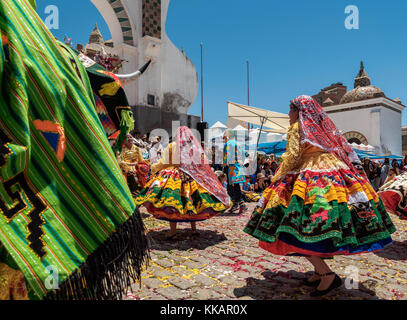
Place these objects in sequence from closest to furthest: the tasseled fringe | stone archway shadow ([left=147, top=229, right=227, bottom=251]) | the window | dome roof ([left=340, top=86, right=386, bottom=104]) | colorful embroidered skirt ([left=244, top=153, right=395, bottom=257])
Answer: the tasseled fringe
colorful embroidered skirt ([left=244, top=153, right=395, bottom=257])
stone archway shadow ([left=147, top=229, right=227, bottom=251])
the window
dome roof ([left=340, top=86, right=386, bottom=104])

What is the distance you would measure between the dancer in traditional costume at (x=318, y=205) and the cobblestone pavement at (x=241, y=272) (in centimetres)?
44

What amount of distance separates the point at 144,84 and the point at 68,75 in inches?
615

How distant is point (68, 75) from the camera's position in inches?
51.3

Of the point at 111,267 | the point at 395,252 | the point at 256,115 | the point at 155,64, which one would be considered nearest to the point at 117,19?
the point at 155,64

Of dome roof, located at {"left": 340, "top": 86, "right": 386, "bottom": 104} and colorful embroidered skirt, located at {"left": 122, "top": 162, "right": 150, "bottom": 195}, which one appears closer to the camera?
colorful embroidered skirt, located at {"left": 122, "top": 162, "right": 150, "bottom": 195}

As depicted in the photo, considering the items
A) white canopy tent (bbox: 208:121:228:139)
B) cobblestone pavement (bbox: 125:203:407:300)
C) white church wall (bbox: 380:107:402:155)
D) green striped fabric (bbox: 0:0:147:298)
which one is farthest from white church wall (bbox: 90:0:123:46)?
white church wall (bbox: 380:107:402:155)

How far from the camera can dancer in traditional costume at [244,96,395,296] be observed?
2.80 metres

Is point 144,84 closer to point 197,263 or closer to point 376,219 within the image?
point 197,263

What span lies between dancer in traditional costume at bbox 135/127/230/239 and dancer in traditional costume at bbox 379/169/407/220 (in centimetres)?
248

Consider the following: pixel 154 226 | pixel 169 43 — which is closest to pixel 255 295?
pixel 154 226

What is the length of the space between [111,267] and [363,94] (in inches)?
991

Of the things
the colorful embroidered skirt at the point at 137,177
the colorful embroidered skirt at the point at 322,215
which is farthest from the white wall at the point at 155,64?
the colorful embroidered skirt at the point at 322,215

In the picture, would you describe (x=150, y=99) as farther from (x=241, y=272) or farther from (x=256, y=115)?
(x=241, y=272)

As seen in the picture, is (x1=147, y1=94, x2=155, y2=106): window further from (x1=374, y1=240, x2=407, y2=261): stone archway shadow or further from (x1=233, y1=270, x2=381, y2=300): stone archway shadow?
(x1=233, y1=270, x2=381, y2=300): stone archway shadow
